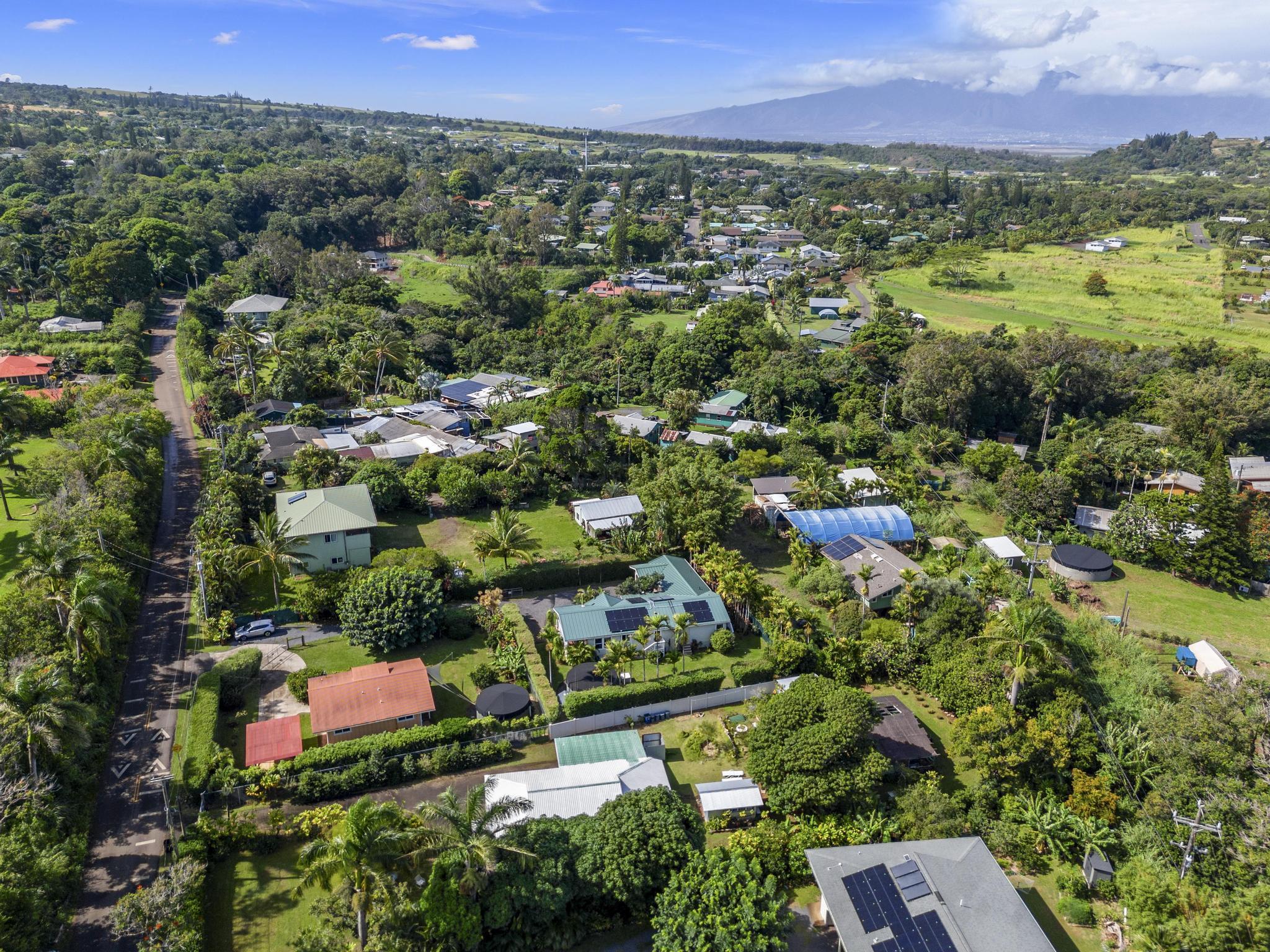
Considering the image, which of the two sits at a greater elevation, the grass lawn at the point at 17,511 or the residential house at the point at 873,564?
the grass lawn at the point at 17,511

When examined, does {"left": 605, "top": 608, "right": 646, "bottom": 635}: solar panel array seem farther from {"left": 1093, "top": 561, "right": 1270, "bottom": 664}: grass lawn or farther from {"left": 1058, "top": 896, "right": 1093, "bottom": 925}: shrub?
{"left": 1093, "top": 561, "right": 1270, "bottom": 664}: grass lawn

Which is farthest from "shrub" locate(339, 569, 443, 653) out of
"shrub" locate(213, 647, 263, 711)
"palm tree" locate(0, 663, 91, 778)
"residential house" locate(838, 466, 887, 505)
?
"residential house" locate(838, 466, 887, 505)

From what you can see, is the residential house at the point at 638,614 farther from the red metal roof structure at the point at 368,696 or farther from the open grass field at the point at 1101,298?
the open grass field at the point at 1101,298

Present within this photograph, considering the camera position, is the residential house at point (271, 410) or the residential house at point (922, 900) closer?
the residential house at point (922, 900)

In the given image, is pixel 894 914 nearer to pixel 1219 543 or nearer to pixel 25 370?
pixel 1219 543

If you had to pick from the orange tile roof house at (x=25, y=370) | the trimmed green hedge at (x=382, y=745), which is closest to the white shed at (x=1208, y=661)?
the trimmed green hedge at (x=382, y=745)

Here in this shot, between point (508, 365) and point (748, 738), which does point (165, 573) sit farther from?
point (508, 365)

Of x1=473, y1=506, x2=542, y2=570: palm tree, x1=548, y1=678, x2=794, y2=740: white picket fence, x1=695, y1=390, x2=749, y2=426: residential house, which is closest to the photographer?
x1=548, y1=678, x2=794, y2=740: white picket fence
